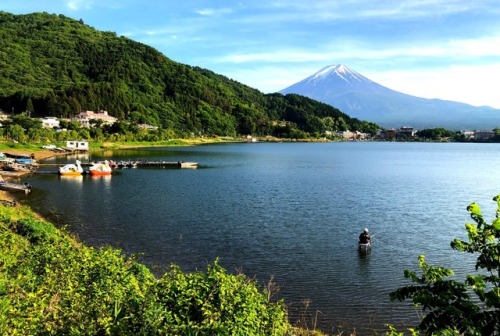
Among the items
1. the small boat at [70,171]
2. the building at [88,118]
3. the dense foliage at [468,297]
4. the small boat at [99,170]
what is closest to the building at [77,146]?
the building at [88,118]

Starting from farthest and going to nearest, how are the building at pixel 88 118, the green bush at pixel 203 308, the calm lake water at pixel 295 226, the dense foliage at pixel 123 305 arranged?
1. the building at pixel 88 118
2. the calm lake water at pixel 295 226
3. the dense foliage at pixel 123 305
4. the green bush at pixel 203 308

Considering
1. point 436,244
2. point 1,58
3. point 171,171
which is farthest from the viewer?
point 1,58

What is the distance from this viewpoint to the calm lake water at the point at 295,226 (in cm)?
1769

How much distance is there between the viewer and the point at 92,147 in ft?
349

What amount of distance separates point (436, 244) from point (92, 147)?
96.0 meters

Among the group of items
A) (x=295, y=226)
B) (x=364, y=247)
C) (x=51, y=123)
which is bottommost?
(x=295, y=226)

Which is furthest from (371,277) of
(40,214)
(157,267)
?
(40,214)

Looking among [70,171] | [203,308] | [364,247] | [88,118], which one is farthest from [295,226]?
[88,118]

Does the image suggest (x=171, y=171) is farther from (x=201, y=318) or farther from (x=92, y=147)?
(x=201, y=318)

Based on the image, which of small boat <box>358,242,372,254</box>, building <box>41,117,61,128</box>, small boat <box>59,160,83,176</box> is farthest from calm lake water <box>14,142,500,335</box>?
building <box>41,117,61,128</box>

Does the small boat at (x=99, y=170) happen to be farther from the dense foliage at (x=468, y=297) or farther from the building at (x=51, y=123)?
the building at (x=51, y=123)

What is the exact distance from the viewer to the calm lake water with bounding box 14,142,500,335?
17.7 m

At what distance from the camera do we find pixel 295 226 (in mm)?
29469

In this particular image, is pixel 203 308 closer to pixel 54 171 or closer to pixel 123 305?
pixel 123 305
